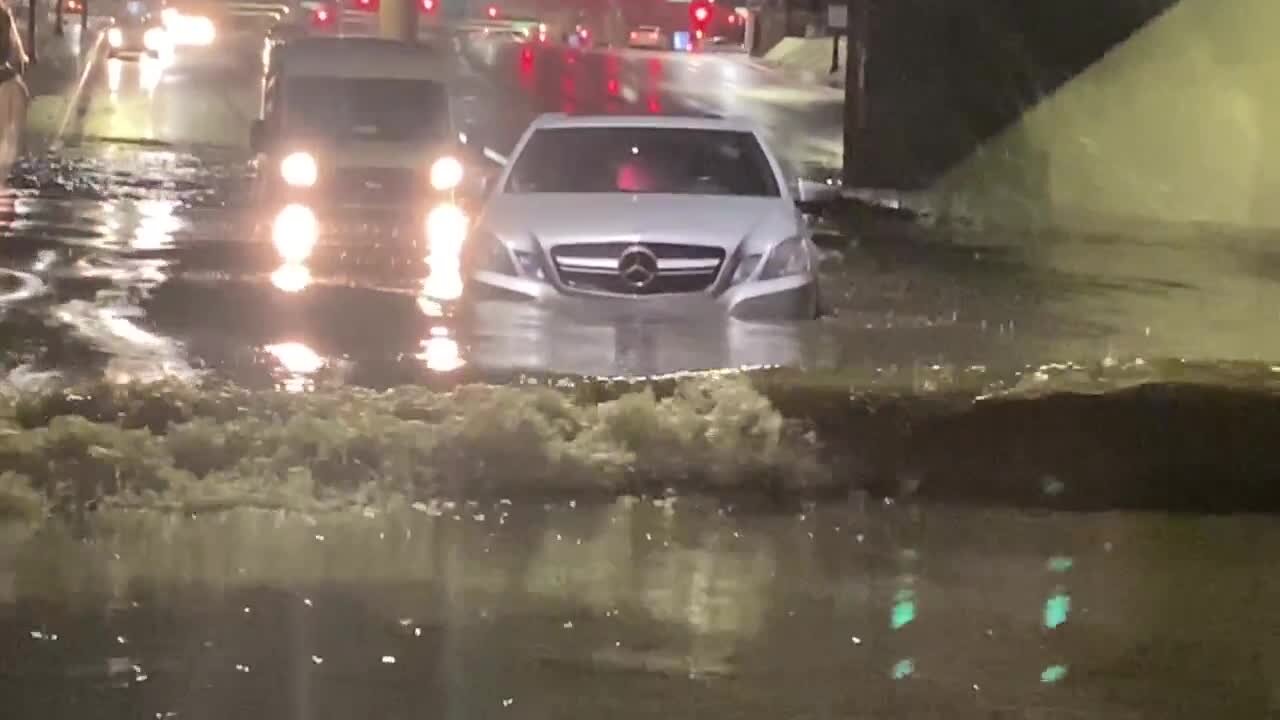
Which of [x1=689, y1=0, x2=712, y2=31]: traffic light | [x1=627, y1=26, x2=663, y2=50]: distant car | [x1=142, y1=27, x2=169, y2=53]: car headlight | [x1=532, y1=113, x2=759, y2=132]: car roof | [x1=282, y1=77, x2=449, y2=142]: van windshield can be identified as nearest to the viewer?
[x1=532, y1=113, x2=759, y2=132]: car roof

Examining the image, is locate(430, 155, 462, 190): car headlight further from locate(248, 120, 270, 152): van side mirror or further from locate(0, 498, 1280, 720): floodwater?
locate(0, 498, 1280, 720): floodwater

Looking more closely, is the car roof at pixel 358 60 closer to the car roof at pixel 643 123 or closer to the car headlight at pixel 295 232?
the car headlight at pixel 295 232

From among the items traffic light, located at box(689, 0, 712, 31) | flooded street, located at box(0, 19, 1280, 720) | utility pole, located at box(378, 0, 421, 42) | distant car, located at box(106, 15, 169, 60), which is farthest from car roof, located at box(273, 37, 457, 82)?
traffic light, located at box(689, 0, 712, 31)

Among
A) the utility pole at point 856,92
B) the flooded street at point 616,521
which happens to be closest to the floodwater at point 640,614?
the flooded street at point 616,521

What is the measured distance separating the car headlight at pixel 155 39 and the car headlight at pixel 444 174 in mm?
33833

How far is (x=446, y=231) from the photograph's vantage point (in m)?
20.2

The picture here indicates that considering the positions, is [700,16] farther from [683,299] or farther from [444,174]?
[683,299]

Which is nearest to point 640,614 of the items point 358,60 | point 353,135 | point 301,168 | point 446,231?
point 301,168

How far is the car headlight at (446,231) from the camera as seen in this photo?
62.9 ft

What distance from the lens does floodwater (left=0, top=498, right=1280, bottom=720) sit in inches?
249

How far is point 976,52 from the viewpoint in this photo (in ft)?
97.1

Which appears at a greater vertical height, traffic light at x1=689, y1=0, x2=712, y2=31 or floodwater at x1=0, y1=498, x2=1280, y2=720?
floodwater at x1=0, y1=498, x2=1280, y2=720

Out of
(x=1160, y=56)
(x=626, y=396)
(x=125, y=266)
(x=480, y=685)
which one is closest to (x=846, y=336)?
(x=626, y=396)

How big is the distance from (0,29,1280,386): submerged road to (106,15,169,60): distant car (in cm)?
1797
